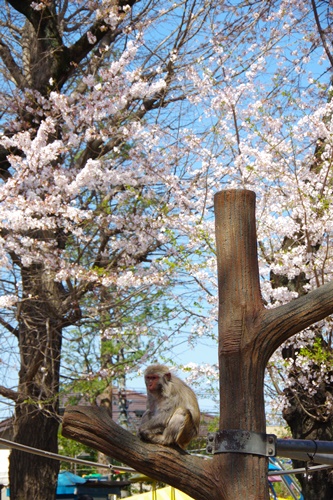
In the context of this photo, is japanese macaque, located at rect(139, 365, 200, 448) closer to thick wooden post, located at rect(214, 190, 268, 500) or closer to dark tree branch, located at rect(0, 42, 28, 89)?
thick wooden post, located at rect(214, 190, 268, 500)

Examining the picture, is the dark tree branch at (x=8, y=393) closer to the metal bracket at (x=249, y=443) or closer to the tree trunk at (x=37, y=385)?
the tree trunk at (x=37, y=385)

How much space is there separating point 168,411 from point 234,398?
2.29ft

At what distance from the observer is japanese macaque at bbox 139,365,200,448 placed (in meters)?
3.13

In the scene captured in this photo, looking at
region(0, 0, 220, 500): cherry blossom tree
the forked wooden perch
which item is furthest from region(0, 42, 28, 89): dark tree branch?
the forked wooden perch

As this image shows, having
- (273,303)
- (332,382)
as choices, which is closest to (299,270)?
(273,303)

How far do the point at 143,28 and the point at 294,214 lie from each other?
3435mm

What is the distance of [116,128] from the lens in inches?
359

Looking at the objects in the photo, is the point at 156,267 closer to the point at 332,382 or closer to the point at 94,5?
the point at 332,382

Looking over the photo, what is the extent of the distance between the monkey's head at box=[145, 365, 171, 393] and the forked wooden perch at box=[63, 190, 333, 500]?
64 cm

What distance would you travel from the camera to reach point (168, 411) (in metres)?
3.27

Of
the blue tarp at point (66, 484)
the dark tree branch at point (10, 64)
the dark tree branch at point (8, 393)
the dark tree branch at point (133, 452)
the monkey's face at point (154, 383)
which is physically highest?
the dark tree branch at point (10, 64)

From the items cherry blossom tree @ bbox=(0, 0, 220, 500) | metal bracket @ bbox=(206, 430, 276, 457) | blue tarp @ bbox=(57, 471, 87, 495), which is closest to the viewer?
metal bracket @ bbox=(206, 430, 276, 457)

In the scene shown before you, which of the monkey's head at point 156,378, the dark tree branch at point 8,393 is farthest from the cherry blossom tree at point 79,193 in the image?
the monkey's head at point 156,378

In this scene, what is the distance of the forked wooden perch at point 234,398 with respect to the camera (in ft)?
8.48
